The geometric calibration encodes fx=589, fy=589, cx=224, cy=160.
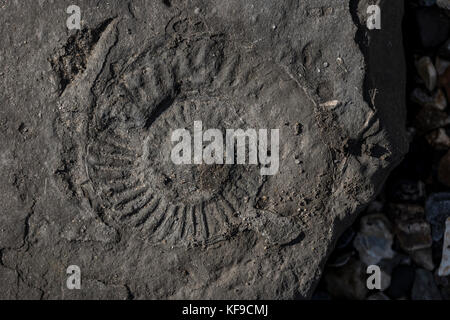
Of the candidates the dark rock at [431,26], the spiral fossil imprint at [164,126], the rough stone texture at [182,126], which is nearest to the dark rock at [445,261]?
the rough stone texture at [182,126]

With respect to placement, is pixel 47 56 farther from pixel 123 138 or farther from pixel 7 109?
pixel 123 138

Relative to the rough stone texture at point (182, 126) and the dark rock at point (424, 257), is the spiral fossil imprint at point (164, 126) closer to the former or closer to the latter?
the rough stone texture at point (182, 126)

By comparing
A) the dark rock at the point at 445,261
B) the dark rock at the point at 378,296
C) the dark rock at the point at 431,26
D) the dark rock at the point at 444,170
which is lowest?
the dark rock at the point at 378,296

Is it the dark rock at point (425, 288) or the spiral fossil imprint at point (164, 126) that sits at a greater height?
the spiral fossil imprint at point (164, 126)

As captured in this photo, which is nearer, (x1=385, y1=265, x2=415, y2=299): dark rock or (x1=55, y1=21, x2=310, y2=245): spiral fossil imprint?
(x1=55, y1=21, x2=310, y2=245): spiral fossil imprint

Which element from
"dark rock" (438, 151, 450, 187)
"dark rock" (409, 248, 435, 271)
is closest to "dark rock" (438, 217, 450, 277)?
"dark rock" (409, 248, 435, 271)

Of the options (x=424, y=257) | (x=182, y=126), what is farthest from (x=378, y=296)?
(x=182, y=126)

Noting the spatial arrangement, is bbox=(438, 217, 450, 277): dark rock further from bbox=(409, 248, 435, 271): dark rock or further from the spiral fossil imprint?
the spiral fossil imprint
